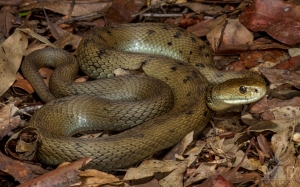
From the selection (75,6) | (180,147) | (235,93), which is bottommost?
(180,147)

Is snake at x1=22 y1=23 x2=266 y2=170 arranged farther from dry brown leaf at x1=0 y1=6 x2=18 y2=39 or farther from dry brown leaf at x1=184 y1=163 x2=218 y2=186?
dry brown leaf at x1=0 y1=6 x2=18 y2=39

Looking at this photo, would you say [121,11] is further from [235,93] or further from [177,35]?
[235,93]

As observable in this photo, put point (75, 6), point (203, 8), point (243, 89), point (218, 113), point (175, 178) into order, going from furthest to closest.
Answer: point (203, 8) → point (75, 6) → point (218, 113) → point (243, 89) → point (175, 178)

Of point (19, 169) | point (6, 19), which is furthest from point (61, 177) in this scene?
point (6, 19)

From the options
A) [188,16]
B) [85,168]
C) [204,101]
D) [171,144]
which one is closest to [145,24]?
[188,16]

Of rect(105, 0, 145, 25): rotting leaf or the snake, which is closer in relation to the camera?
the snake

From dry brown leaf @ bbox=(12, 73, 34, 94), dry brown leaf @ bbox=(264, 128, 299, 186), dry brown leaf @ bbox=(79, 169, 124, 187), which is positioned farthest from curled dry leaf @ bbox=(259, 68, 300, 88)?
dry brown leaf @ bbox=(12, 73, 34, 94)
